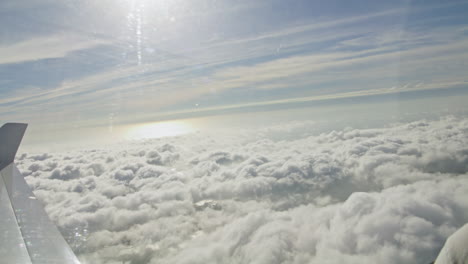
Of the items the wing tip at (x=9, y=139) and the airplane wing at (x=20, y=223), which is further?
the wing tip at (x=9, y=139)

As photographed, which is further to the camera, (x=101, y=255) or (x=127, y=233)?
(x=127, y=233)

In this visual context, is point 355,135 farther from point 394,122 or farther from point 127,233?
point 127,233

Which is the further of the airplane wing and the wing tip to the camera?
the wing tip

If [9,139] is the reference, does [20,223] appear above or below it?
below

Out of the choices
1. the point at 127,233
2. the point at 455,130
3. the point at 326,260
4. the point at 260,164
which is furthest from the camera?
the point at 455,130

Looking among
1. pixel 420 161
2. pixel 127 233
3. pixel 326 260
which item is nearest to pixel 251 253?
pixel 326 260

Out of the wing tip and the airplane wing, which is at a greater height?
the wing tip

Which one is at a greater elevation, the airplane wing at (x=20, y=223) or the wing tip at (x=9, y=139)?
the wing tip at (x=9, y=139)

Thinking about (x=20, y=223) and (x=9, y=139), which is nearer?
(x=20, y=223)
